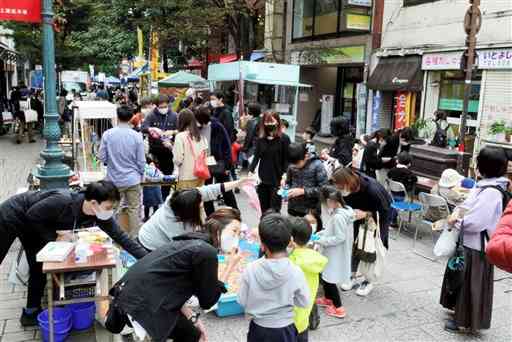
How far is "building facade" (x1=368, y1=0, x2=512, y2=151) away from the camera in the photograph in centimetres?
1116

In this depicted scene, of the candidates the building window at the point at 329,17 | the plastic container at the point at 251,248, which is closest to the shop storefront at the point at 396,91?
the building window at the point at 329,17

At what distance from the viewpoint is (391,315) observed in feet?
15.5

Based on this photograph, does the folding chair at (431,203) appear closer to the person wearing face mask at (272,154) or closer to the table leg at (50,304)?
the person wearing face mask at (272,154)

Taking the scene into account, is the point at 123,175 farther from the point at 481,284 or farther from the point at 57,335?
the point at 481,284

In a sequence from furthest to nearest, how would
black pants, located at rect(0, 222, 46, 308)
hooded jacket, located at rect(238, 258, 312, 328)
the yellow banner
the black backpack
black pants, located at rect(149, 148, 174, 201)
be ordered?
1. the yellow banner
2. the black backpack
3. black pants, located at rect(149, 148, 174, 201)
4. black pants, located at rect(0, 222, 46, 308)
5. hooded jacket, located at rect(238, 258, 312, 328)

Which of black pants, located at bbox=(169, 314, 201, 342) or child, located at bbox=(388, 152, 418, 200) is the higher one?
child, located at bbox=(388, 152, 418, 200)

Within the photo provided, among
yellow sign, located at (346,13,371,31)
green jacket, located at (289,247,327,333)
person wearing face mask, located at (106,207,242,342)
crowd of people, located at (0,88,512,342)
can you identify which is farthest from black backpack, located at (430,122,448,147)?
person wearing face mask, located at (106,207,242,342)

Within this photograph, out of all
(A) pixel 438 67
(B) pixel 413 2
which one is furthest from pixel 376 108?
(B) pixel 413 2

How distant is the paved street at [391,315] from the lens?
425 centimetres

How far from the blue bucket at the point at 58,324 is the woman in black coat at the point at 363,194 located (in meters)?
2.75

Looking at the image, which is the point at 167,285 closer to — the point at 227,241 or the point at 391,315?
the point at 227,241

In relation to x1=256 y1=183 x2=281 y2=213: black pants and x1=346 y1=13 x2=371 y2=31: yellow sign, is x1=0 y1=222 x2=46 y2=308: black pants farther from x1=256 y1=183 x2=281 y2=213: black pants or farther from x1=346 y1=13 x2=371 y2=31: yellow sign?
x1=346 y1=13 x2=371 y2=31: yellow sign

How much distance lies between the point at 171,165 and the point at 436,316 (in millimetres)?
4756

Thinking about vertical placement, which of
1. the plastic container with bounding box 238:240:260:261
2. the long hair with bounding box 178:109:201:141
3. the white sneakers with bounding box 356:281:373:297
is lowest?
the white sneakers with bounding box 356:281:373:297
